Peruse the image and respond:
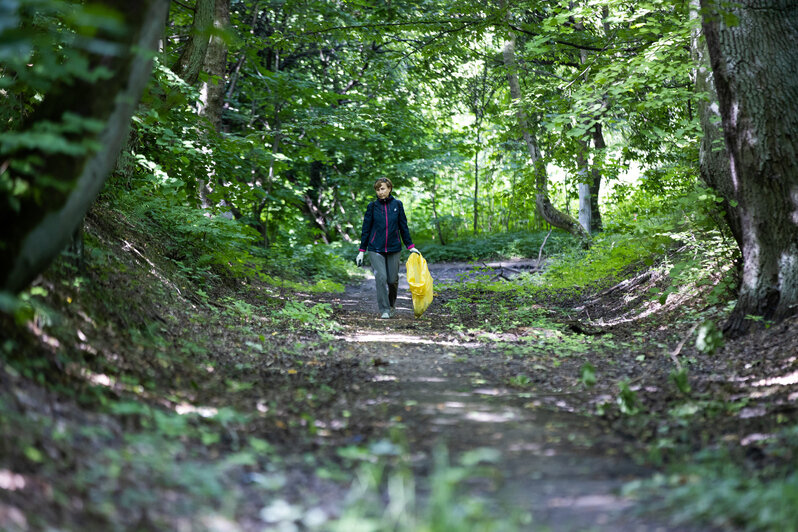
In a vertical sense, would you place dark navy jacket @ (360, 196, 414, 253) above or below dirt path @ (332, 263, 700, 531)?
above

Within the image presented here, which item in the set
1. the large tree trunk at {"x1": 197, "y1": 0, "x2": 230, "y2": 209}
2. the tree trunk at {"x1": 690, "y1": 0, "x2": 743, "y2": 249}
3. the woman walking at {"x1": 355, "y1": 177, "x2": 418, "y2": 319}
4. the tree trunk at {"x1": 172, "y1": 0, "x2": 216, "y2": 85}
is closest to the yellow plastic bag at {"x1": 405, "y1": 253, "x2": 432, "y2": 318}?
the woman walking at {"x1": 355, "y1": 177, "x2": 418, "y2": 319}

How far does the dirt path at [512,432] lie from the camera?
2797 millimetres

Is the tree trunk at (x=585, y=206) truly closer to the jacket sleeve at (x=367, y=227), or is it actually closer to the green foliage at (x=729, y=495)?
the jacket sleeve at (x=367, y=227)

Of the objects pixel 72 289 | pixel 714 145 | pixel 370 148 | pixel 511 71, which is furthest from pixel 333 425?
pixel 370 148

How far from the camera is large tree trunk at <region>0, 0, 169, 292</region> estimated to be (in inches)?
119

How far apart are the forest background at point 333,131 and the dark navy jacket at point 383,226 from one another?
1.68 m

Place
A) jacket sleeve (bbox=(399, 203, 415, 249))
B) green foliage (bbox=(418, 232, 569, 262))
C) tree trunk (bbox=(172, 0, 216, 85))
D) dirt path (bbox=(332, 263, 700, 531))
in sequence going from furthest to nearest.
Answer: green foliage (bbox=(418, 232, 569, 262)), jacket sleeve (bbox=(399, 203, 415, 249)), tree trunk (bbox=(172, 0, 216, 85)), dirt path (bbox=(332, 263, 700, 531))

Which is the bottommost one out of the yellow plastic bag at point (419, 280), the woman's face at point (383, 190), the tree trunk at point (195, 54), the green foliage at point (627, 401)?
the green foliage at point (627, 401)

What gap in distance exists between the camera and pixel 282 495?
2840 mm

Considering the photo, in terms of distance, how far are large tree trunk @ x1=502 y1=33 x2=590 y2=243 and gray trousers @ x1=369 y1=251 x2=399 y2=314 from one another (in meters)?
5.53

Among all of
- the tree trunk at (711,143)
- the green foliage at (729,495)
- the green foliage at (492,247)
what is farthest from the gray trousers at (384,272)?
the green foliage at (492,247)

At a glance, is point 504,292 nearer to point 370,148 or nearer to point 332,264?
point 332,264

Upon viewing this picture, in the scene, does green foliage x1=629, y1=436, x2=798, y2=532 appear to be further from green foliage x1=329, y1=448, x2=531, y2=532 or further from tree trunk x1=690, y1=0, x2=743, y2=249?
tree trunk x1=690, y1=0, x2=743, y2=249

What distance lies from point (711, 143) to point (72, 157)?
681 centimetres
